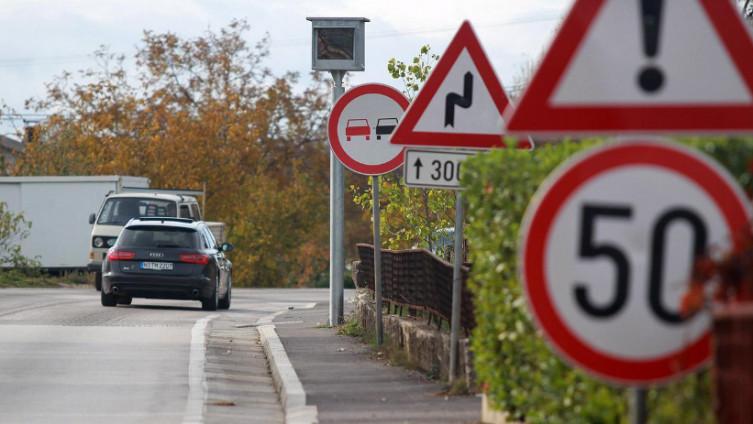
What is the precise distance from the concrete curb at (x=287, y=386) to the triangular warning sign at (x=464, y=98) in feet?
6.30

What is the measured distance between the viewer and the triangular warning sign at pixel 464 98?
9.87 meters

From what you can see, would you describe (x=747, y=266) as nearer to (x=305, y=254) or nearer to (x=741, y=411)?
(x=741, y=411)

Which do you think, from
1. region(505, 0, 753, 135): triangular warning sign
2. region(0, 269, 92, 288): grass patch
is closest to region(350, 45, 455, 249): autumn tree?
region(505, 0, 753, 135): triangular warning sign

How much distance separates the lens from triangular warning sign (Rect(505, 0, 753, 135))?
4.71m

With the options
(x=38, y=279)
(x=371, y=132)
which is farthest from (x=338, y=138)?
(x=38, y=279)

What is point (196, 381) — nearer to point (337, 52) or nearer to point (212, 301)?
point (337, 52)

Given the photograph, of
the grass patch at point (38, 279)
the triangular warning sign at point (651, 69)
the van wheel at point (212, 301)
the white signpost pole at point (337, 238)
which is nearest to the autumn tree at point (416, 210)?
the white signpost pole at point (337, 238)

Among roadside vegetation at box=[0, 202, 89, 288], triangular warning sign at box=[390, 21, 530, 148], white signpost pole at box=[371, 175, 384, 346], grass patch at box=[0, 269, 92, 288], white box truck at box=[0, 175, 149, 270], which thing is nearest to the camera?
triangular warning sign at box=[390, 21, 530, 148]

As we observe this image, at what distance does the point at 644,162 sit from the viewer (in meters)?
4.49

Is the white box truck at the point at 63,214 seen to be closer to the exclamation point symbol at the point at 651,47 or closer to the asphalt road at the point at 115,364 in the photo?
the asphalt road at the point at 115,364

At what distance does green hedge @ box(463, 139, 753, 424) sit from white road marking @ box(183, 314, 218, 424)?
302 centimetres

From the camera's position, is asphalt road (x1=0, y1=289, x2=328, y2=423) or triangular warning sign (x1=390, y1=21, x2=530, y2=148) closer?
triangular warning sign (x1=390, y1=21, x2=530, y2=148)

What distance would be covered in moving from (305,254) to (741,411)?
70.5 metres

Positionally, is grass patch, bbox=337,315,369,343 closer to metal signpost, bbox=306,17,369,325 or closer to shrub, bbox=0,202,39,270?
metal signpost, bbox=306,17,369,325
